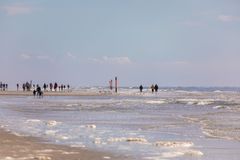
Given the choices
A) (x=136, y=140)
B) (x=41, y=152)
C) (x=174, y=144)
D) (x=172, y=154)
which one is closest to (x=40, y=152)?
(x=41, y=152)

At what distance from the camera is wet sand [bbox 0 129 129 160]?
1085 centimetres

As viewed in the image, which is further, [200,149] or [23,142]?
[23,142]

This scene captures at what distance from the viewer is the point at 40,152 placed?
11.6 meters

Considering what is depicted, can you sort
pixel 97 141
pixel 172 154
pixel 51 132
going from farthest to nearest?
pixel 51 132 → pixel 97 141 → pixel 172 154

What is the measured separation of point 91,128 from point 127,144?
505 centimetres

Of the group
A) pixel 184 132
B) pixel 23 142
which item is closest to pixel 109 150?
pixel 23 142

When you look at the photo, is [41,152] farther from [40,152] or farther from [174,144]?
[174,144]

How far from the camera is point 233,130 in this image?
17.9 metres

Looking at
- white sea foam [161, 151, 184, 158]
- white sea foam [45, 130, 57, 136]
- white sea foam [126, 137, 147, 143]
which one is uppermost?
white sea foam [45, 130, 57, 136]

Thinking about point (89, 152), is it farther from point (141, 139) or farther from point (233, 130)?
point (233, 130)

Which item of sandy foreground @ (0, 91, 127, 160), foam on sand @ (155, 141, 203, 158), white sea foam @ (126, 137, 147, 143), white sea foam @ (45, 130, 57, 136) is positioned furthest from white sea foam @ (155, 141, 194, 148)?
white sea foam @ (45, 130, 57, 136)

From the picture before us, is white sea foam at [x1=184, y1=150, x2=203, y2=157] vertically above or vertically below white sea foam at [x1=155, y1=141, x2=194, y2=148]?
below

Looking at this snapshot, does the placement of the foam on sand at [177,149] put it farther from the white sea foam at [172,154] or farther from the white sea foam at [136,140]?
the white sea foam at [136,140]

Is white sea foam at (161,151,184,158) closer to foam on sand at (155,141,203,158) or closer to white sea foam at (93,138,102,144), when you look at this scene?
foam on sand at (155,141,203,158)
